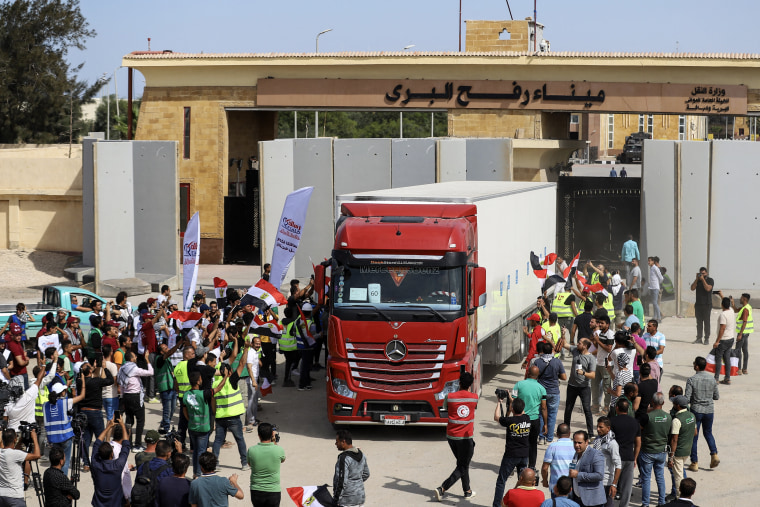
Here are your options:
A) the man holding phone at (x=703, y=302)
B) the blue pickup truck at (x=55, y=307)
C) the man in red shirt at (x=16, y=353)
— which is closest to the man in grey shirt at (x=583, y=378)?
the man holding phone at (x=703, y=302)

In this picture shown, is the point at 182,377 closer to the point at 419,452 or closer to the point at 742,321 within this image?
the point at 419,452

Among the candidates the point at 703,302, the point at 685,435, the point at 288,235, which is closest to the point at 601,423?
the point at 685,435

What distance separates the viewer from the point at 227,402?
1389 cm

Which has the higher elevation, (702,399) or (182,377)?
(182,377)

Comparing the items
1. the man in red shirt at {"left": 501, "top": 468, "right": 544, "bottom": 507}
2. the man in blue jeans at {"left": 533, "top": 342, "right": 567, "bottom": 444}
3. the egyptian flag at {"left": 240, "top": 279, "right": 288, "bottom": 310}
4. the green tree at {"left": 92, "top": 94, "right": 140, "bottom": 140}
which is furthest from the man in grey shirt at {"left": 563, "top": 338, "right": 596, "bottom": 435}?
the green tree at {"left": 92, "top": 94, "right": 140, "bottom": 140}

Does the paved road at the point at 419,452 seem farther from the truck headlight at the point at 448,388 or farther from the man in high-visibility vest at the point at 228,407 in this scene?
the truck headlight at the point at 448,388

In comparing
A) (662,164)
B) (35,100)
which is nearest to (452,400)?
(662,164)

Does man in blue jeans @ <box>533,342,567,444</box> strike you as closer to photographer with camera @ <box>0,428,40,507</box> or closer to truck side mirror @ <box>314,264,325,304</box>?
truck side mirror @ <box>314,264,325,304</box>

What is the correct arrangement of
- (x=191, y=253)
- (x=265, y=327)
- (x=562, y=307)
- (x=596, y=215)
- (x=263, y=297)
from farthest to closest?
(x=596, y=215) → (x=191, y=253) → (x=562, y=307) → (x=263, y=297) → (x=265, y=327)

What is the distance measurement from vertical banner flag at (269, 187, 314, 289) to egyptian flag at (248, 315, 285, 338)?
9.79 feet

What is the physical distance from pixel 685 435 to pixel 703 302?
1087cm

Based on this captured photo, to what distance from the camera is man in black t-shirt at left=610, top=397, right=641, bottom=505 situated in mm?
12195

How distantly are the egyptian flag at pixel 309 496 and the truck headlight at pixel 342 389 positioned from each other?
4589 millimetres

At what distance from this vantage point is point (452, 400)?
12.9m
